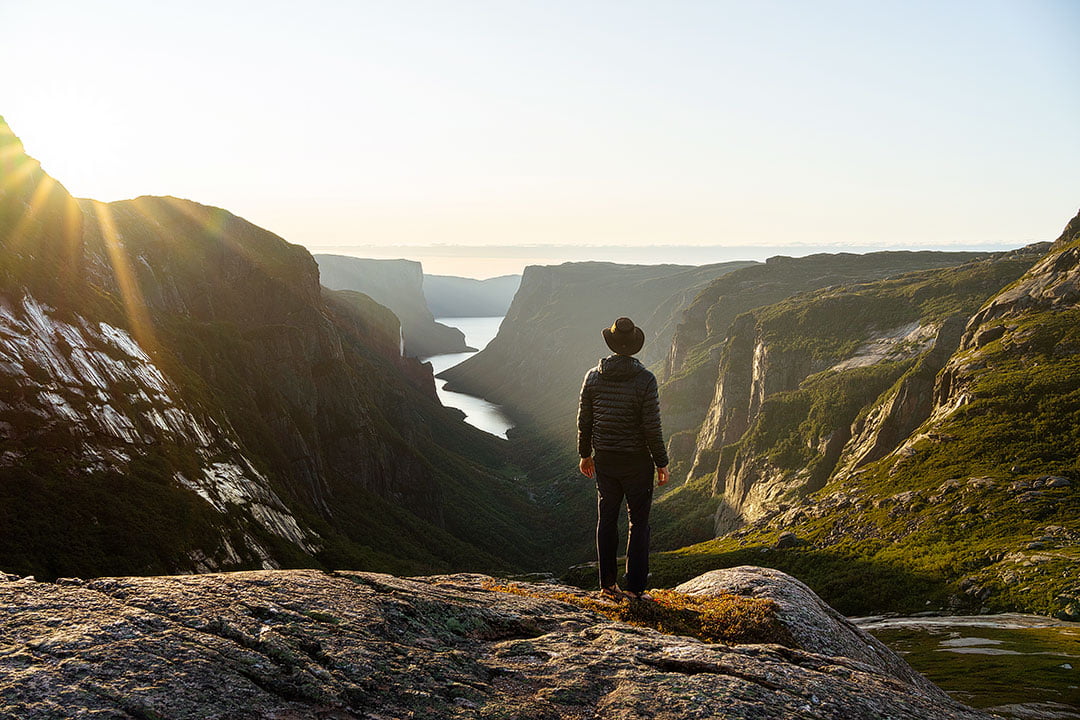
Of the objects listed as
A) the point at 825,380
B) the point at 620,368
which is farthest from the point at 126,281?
the point at 825,380

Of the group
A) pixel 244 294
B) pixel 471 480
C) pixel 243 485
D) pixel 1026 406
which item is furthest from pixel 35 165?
pixel 471 480

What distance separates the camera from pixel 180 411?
60.3 meters

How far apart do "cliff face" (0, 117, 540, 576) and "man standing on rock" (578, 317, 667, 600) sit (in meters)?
32.7

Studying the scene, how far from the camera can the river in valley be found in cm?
1317

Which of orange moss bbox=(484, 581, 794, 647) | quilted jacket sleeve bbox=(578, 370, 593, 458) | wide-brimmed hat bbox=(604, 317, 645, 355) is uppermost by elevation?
wide-brimmed hat bbox=(604, 317, 645, 355)

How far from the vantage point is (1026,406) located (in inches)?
2076

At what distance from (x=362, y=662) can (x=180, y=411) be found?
204 feet

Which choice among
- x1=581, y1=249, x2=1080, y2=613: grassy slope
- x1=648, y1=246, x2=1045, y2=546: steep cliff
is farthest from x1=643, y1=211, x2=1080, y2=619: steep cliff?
x1=648, y1=246, x2=1045, y2=546: steep cliff

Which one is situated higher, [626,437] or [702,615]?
[626,437]

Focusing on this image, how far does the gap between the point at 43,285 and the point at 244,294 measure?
209 feet

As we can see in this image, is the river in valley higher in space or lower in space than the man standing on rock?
lower

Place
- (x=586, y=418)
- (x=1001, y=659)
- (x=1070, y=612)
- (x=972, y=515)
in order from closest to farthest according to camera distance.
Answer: (x=586, y=418)
(x=1001, y=659)
(x=1070, y=612)
(x=972, y=515)

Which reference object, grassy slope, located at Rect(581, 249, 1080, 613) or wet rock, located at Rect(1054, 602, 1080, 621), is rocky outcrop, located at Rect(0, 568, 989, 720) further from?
grassy slope, located at Rect(581, 249, 1080, 613)

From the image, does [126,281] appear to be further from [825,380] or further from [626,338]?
[825,380]
